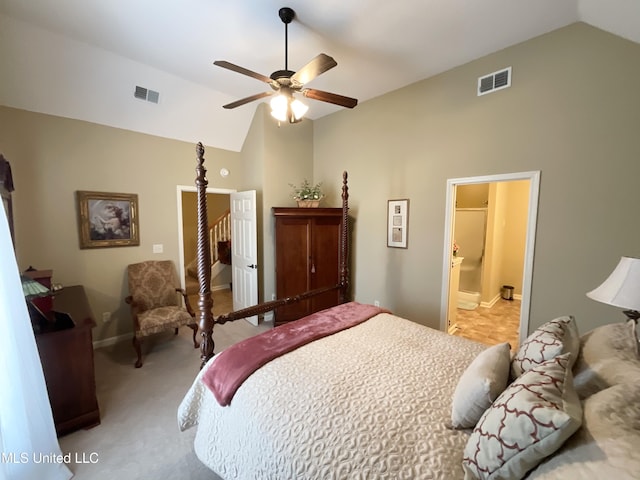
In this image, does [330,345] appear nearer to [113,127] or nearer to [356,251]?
[356,251]

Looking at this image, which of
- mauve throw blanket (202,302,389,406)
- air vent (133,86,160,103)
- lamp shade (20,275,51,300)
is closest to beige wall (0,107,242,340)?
air vent (133,86,160,103)

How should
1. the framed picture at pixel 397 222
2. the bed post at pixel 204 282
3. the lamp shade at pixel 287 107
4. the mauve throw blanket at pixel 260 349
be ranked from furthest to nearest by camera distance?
the framed picture at pixel 397 222 < the lamp shade at pixel 287 107 < the bed post at pixel 204 282 < the mauve throw blanket at pixel 260 349

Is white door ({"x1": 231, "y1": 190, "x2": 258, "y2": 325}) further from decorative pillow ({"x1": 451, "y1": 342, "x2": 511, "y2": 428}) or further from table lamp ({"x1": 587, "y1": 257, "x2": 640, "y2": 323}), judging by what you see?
table lamp ({"x1": 587, "y1": 257, "x2": 640, "y2": 323})

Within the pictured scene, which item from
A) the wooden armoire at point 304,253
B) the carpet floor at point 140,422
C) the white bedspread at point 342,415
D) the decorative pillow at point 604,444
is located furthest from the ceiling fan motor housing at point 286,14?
the carpet floor at point 140,422

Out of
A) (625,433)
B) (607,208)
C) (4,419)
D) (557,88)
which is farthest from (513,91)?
(4,419)

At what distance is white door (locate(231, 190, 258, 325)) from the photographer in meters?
3.93

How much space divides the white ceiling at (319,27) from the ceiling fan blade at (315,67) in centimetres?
59

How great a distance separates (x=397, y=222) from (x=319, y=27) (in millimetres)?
2334

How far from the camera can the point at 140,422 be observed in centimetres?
218

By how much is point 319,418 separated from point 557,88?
129 inches

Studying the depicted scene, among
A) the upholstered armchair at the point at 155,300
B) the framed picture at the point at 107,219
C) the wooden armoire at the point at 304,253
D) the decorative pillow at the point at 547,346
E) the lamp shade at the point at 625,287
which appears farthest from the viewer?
the wooden armoire at the point at 304,253

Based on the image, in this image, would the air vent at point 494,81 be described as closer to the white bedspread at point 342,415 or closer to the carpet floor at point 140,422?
the white bedspread at point 342,415

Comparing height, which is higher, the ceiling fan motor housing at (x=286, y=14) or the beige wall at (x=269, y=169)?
the ceiling fan motor housing at (x=286, y=14)

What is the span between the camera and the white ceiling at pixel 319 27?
209 cm
